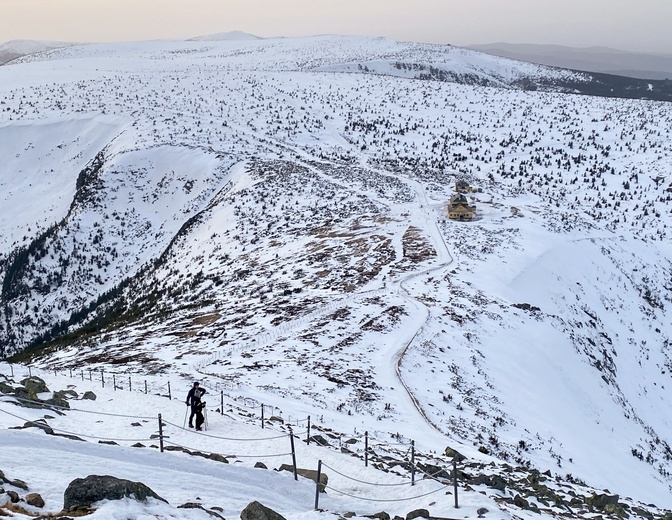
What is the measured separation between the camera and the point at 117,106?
8444 cm

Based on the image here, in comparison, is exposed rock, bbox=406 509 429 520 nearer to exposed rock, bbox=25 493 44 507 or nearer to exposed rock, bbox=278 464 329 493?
exposed rock, bbox=278 464 329 493

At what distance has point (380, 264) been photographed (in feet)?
110

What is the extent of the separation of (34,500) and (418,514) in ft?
21.0

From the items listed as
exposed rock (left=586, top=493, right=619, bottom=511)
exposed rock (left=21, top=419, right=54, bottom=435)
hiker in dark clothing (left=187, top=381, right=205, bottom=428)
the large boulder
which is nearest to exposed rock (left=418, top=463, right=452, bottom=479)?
exposed rock (left=586, top=493, right=619, bottom=511)

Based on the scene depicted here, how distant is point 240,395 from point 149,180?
47.4m

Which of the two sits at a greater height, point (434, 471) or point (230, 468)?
point (230, 468)

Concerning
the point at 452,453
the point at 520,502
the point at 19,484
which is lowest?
the point at 452,453

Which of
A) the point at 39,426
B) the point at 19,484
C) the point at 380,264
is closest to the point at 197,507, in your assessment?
the point at 19,484

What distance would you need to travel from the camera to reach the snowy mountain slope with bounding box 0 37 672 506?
20.4 m

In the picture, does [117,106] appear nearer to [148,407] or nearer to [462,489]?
[148,407]

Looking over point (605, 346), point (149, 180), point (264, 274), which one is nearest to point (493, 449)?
point (605, 346)

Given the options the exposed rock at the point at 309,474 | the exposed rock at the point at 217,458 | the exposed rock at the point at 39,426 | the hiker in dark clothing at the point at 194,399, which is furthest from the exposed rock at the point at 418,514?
the exposed rock at the point at 39,426

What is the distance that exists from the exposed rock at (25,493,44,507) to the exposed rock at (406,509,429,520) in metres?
6.12

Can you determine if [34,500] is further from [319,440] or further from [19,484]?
[319,440]
